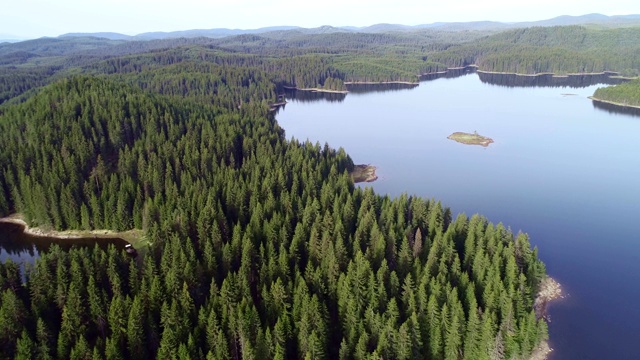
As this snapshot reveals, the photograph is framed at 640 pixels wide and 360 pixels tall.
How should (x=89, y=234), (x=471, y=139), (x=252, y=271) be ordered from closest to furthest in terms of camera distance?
(x=252, y=271)
(x=89, y=234)
(x=471, y=139)

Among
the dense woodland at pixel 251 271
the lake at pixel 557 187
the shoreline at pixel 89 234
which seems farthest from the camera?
the shoreline at pixel 89 234

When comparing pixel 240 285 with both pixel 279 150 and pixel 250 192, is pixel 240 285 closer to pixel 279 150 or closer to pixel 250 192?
pixel 250 192

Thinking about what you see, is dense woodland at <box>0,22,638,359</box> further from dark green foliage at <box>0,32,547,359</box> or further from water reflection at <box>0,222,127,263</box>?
water reflection at <box>0,222,127,263</box>

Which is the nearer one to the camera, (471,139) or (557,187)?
(557,187)

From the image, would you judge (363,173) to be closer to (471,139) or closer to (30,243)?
(471,139)

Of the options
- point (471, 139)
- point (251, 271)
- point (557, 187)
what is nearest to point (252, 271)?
point (251, 271)

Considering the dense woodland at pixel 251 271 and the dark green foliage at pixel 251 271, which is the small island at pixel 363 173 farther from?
the dense woodland at pixel 251 271

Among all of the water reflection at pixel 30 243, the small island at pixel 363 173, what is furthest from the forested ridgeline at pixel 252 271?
the small island at pixel 363 173
